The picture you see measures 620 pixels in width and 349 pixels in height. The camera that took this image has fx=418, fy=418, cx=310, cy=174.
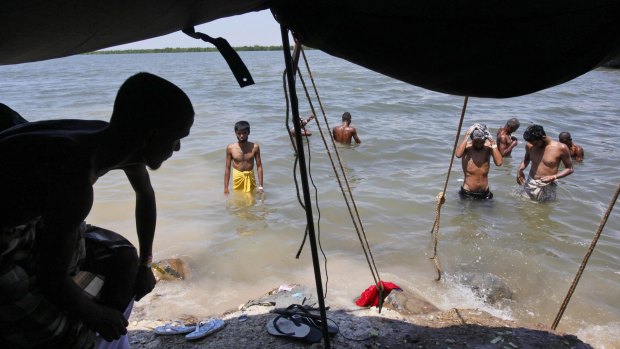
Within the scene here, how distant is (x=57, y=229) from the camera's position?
1096 millimetres

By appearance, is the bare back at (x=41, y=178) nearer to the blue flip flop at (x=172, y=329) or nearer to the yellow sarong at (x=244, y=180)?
the blue flip flop at (x=172, y=329)

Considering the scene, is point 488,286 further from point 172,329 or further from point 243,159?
point 243,159

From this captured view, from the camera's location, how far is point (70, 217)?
1.11 metres

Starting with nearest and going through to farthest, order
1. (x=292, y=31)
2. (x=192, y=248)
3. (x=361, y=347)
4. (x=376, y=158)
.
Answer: (x=292, y=31) < (x=361, y=347) < (x=192, y=248) < (x=376, y=158)

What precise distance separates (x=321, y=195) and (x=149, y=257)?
5.63 m

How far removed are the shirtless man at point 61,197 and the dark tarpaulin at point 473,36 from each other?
1.59 feet

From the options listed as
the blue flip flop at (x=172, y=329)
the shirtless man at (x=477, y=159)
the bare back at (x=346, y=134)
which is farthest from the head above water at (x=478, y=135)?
the blue flip flop at (x=172, y=329)

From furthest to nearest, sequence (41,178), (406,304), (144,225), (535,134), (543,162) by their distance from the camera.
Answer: (543,162), (535,134), (406,304), (144,225), (41,178)

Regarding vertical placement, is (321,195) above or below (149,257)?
below

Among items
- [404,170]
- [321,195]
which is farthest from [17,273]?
[404,170]

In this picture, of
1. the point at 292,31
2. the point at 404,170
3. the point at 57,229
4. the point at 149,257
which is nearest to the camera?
the point at 57,229

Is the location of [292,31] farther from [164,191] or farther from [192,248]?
[164,191]

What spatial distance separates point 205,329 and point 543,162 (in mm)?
5673

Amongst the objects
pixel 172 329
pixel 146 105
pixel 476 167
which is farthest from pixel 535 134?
pixel 146 105
